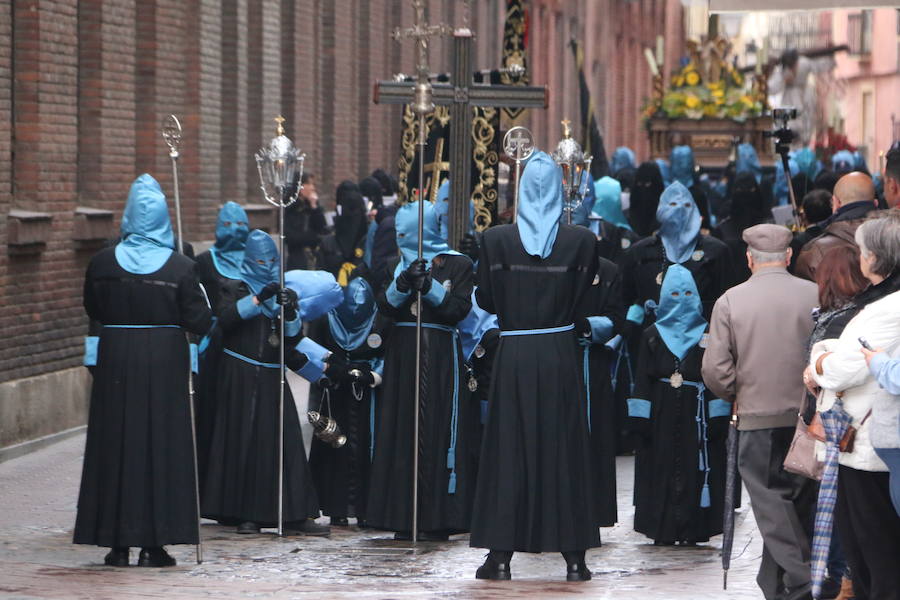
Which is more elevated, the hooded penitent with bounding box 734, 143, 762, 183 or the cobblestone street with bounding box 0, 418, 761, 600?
the hooded penitent with bounding box 734, 143, 762, 183

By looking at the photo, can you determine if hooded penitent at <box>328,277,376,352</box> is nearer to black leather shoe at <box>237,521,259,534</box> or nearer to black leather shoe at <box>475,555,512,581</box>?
black leather shoe at <box>237,521,259,534</box>

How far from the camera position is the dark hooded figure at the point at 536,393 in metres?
Result: 9.45

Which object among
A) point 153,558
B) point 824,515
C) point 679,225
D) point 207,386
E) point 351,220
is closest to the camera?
point 824,515

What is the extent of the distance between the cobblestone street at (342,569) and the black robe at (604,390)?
28 cm

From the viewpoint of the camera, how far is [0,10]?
14.1 meters

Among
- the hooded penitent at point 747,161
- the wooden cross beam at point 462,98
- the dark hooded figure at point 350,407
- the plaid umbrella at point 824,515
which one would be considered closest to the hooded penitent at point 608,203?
the wooden cross beam at point 462,98

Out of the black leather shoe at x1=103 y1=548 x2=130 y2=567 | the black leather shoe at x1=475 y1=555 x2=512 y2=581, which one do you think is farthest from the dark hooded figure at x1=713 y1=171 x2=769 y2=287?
the black leather shoe at x1=103 y1=548 x2=130 y2=567

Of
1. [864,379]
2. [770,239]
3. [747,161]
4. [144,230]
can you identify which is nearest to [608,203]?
[144,230]

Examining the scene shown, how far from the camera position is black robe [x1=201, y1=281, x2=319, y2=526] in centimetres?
1100

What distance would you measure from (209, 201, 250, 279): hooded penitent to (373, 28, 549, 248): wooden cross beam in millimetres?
1058

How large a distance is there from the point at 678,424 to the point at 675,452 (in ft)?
0.51

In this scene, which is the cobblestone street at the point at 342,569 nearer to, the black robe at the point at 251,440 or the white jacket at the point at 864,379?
the black robe at the point at 251,440

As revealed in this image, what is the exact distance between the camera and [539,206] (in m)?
9.46

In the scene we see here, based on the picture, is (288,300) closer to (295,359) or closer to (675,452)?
(295,359)
